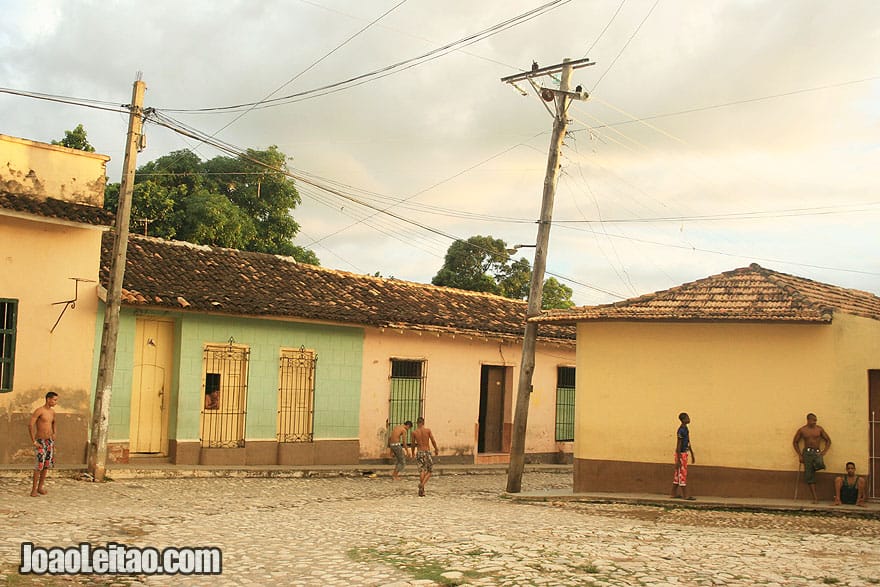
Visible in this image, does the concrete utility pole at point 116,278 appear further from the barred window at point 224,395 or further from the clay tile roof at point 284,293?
the barred window at point 224,395

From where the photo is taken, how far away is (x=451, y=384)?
926 inches

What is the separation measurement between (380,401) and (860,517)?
11.2 meters

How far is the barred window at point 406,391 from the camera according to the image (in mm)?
22312

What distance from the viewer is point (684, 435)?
1518 centimetres

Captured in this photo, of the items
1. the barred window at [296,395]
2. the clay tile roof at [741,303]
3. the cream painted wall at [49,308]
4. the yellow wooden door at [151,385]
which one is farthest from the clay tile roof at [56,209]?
the clay tile roof at [741,303]

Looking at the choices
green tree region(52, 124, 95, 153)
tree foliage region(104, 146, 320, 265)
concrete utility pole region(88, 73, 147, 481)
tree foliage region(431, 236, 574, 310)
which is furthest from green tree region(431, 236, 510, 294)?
concrete utility pole region(88, 73, 147, 481)

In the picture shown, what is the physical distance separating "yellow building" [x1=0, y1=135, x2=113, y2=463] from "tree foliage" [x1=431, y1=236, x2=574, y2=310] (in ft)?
79.8

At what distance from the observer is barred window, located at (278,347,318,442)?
20.1 metres

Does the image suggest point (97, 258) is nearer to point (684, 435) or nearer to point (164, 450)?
point (164, 450)

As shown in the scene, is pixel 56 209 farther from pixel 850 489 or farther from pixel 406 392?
pixel 850 489

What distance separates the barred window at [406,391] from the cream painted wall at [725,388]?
657 centimetres

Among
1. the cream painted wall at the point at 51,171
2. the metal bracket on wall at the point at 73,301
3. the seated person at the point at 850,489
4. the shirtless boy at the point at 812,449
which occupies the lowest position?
the seated person at the point at 850,489

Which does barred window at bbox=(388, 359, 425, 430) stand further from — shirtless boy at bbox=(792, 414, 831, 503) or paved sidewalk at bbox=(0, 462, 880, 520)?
shirtless boy at bbox=(792, 414, 831, 503)

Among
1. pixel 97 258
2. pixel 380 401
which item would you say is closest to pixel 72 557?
pixel 97 258
